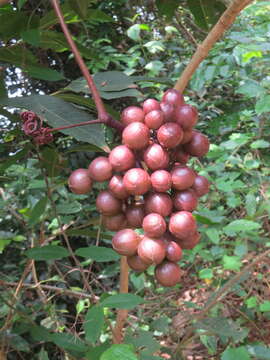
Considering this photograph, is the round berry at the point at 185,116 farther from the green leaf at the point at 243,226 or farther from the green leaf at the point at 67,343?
the green leaf at the point at 243,226

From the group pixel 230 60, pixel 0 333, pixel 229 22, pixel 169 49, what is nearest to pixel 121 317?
pixel 0 333

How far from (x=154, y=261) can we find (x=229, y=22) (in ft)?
1.25

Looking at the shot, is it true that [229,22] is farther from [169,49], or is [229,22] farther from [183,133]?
[169,49]

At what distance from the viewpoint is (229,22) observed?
603 millimetres

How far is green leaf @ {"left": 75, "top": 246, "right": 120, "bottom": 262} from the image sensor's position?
667mm

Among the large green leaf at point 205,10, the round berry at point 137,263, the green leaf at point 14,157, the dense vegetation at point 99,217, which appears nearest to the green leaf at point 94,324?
the dense vegetation at point 99,217

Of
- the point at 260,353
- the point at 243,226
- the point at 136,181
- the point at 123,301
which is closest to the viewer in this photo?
the point at 136,181

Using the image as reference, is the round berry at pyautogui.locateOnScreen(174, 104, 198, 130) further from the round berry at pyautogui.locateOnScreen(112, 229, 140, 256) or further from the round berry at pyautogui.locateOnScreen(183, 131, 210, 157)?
the round berry at pyautogui.locateOnScreen(112, 229, 140, 256)

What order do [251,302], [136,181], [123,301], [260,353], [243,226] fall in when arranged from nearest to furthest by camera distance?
[136,181], [123,301], [260,353], [243,226], [251,302]

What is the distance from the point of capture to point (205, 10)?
86 centimetres

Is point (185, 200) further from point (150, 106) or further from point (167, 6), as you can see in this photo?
point (167, 6)

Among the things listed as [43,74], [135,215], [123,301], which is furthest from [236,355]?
[43,74]

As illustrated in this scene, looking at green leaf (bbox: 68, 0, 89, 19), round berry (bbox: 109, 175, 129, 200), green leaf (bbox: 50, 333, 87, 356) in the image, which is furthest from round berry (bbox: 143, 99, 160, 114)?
green leaf (bbox: 50, 333, 87, 356)

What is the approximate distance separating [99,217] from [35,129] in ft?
1.29
